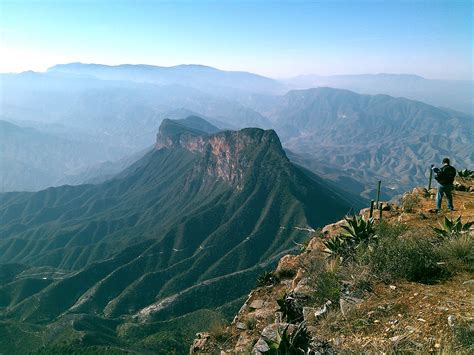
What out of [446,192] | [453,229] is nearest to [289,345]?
[453,229]

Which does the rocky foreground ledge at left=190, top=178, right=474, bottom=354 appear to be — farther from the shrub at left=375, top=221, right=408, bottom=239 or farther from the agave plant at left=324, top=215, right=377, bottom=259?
the agave plant at left=324, top=215, right=377, bottom=259

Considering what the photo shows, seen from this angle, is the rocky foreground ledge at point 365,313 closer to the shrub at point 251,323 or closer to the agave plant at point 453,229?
the shrub at point 251,323

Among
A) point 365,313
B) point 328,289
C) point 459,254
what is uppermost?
point 459,254

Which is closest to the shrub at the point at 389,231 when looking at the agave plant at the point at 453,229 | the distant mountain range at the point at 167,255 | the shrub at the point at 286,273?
the agave plant at the point at 453,229

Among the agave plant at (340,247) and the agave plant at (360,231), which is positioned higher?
the agave plant at (360,231)

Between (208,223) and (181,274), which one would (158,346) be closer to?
(181,274)

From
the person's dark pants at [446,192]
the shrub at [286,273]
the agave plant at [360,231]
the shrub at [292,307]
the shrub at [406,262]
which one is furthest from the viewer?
the person's dark pants at [446,192]

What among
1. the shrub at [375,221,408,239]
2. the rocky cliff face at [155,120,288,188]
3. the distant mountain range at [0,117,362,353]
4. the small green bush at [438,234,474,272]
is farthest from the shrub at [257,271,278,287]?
the rocky cliff face at [155,120,288,188]

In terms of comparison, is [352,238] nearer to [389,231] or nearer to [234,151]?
[389,231]
